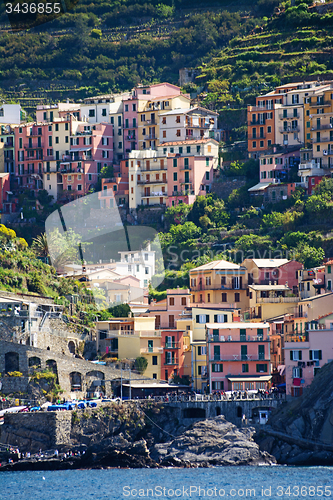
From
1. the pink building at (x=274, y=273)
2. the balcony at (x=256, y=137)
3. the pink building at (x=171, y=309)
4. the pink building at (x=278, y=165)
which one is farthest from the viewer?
the balcony at (x=256, y=137)

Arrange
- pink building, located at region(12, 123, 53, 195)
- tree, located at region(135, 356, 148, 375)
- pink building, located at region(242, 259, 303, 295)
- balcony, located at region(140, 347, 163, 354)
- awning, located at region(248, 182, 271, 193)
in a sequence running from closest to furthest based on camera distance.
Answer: tree, located at region(135, 356, 148, 375)
balcony, located at region(140, 347, 163, 354)
pink building, located at region(242, 259, 303, 295)
awning, located at region(248, 182, 271, 193)
pink building, located at region(12, 123, 53, 195)


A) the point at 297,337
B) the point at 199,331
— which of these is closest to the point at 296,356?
the point at 297,337

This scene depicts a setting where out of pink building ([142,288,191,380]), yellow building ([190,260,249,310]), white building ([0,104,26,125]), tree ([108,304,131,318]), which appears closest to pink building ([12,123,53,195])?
white building ([0,104,26,125])

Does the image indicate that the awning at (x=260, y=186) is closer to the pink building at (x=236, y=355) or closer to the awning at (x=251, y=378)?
the pink building at (x=236, y=355)

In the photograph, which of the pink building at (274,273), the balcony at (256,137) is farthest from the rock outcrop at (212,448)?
the balcony at (256,137)

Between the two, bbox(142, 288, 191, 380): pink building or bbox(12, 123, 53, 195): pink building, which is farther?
bbox(12, 123, 53, 195): pink building

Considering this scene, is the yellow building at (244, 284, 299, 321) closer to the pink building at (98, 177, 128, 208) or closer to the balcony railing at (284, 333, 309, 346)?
the balcony railing at (284, 333, 309, 346)

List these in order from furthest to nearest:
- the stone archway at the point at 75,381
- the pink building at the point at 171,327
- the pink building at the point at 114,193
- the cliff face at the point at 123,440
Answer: the pink building at the point at 114,193, the pink building at the point at 171,327, the stone archway at the point at 75,381, the cliff face at the point at 123,440
